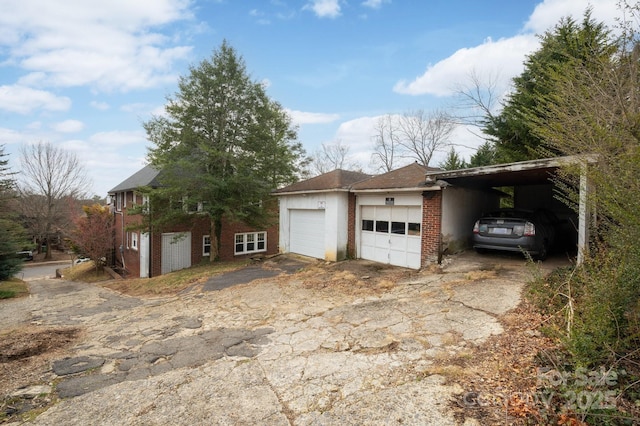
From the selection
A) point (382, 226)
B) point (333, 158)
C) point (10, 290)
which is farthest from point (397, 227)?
point (333, 158)

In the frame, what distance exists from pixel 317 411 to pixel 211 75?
45.0ft

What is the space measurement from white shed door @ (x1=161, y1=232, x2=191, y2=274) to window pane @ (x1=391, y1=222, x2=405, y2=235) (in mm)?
12190

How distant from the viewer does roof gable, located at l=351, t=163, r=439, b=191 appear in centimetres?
982

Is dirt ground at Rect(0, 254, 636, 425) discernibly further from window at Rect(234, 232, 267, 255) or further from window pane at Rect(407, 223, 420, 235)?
window at Rect(234, 232, 267, 255)

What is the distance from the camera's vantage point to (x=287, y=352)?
4430 millimetres

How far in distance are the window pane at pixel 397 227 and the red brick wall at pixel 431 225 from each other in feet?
3.10

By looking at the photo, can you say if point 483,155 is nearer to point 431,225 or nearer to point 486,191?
point 486,191

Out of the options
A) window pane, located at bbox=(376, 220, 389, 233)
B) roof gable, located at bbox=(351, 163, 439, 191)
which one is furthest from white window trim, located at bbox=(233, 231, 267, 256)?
window pane, located at bbox=(376, 220, 389, 233)

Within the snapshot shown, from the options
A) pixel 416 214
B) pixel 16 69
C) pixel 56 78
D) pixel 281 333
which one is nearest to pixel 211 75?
pixel 56 78

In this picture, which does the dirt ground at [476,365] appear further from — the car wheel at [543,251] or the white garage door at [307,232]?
the white garage door at [307,232]

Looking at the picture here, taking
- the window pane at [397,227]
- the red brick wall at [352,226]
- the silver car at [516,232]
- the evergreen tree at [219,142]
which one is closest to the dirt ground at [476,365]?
the silver car at [516,232]

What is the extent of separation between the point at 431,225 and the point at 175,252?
48.4 feet

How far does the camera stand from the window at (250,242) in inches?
783

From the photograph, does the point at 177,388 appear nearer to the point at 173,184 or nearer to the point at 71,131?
the point at 173,184
